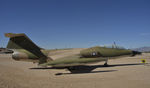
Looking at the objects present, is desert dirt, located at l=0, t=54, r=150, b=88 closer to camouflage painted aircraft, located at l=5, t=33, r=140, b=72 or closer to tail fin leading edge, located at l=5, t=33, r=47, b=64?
camouflage painted aircraft, located at l=5, t=33, r=140, b=72

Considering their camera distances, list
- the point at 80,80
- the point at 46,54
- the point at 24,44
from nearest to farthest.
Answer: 1. the point at 80,80
2. the point at 24,44
3. the point at 46,54

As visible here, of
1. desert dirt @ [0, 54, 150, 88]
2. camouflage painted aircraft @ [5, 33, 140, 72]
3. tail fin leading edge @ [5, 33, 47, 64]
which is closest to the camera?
desert dirt @ [0, 54, 150, 88]

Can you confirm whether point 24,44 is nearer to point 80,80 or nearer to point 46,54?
point 46,54

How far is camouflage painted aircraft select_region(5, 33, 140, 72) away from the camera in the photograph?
35.4 feet

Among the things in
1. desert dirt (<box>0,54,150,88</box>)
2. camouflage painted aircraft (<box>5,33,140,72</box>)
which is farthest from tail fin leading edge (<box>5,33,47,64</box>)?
desert dirt (<box>0,54,150,88</box>)

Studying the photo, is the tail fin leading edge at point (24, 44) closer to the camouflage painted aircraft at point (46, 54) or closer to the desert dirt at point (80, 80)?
the camouflage painted aircraft at point (46, 54)

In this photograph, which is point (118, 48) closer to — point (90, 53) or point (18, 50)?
point (90, 53)

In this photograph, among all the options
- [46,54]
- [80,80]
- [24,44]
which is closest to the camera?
[80,80]

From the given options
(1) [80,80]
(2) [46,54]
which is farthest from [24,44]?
(1) [80,80]

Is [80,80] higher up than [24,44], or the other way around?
[24,44]

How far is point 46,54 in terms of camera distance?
41.2ft

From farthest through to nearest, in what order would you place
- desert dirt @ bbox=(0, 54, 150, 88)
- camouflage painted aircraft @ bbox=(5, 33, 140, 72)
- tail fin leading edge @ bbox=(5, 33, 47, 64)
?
tail fin leading edge @ bbox=(5, 33, 47, 64)
camouflage painted aircraft @ bbox=(5, 33, 140, 72)
desert dirt @ bbox=(0, 54, 150, 88)

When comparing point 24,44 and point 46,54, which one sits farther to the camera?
point 46,54

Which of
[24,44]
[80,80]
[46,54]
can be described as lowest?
[80,80]
